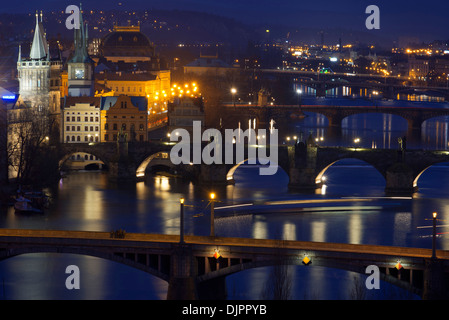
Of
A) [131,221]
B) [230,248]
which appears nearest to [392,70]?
[131,221]

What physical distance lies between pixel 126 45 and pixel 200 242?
63.8 meters

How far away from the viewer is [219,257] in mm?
25906

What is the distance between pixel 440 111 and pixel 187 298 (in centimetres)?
4588

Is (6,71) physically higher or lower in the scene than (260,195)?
higher

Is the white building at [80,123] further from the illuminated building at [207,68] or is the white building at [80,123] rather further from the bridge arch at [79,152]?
the illuminated building at [207,68]

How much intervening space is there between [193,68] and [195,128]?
39.0 metres

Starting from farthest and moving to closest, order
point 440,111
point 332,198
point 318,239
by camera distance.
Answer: point 440,111, point 332,198, point 318,239

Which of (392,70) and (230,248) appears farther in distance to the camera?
(392,70)

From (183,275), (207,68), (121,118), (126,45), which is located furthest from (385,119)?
(183,275)

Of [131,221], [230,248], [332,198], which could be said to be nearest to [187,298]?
[230,248]

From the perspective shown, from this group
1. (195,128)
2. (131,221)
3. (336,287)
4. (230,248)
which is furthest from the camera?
(195,128)

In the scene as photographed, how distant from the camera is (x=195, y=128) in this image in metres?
55.2

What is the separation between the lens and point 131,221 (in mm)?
37562
